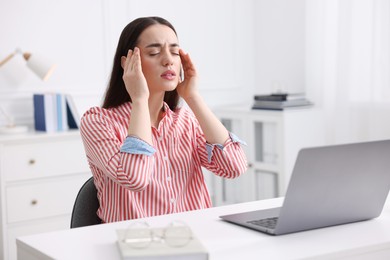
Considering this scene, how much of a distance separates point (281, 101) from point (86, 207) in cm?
223

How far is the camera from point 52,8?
13.5 ft

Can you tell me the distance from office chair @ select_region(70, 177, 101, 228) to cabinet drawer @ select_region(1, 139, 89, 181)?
1545mm

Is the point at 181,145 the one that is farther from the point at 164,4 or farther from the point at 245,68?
the point at 245,68

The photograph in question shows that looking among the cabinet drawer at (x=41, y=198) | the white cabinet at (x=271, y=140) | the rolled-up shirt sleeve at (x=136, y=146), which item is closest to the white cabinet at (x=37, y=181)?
the cabinet drawer at (x=41, y=198)

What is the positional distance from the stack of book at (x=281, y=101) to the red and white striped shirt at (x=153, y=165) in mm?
1821

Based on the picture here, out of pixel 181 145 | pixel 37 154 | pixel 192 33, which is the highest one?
pixel 192 33

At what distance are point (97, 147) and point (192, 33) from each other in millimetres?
2726

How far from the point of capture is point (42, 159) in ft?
12.0

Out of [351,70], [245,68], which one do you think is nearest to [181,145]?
[351,70]

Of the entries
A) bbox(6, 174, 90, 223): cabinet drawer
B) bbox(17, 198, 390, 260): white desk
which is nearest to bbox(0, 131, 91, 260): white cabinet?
bbox(6, 174, 90, 223): cabinet drawer

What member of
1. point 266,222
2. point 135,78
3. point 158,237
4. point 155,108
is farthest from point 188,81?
point 158,237

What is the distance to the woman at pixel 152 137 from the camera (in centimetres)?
206

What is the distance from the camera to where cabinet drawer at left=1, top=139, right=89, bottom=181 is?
3568 millimetres

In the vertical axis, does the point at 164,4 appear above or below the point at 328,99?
above
